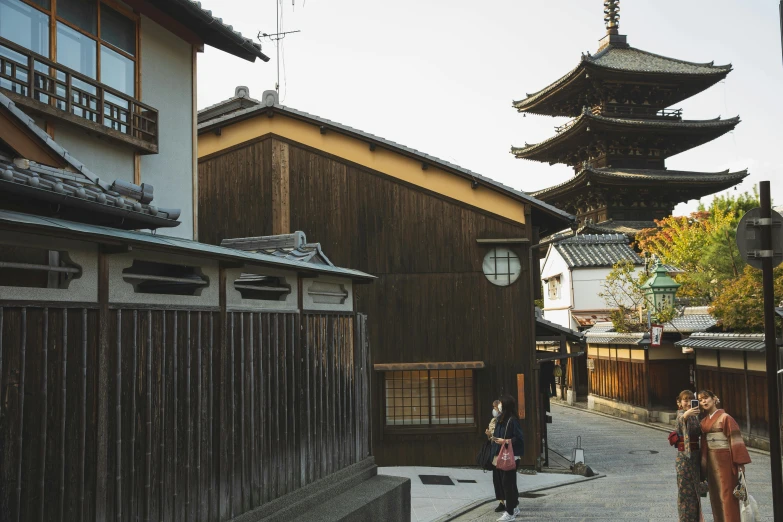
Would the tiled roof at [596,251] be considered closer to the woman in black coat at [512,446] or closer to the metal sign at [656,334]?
the metal sign at [656,334]

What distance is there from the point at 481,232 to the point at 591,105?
2880cm

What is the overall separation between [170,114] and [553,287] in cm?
3250

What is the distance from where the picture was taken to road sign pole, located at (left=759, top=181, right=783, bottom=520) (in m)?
8.58

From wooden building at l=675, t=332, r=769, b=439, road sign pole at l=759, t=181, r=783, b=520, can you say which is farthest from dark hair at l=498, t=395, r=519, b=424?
wooden building at l=675, t=332, r=769, b=439

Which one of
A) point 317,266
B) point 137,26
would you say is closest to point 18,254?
point 317,266

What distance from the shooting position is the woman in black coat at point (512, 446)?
11.8 metres

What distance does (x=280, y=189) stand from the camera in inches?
681

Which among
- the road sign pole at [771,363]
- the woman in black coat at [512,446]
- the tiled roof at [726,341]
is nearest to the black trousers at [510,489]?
the woman in black coat at [512,446]

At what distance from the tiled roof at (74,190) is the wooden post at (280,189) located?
905 cm

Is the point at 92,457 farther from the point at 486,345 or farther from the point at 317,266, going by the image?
the point at 486,345

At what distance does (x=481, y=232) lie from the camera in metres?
17.1

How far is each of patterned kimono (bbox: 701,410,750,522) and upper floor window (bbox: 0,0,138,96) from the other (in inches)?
360

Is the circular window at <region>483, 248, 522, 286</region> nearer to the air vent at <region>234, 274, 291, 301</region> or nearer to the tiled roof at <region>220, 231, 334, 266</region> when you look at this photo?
the tiled roof at <region>220, 231, 334, 266</region>

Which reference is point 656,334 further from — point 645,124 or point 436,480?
point 645,124
